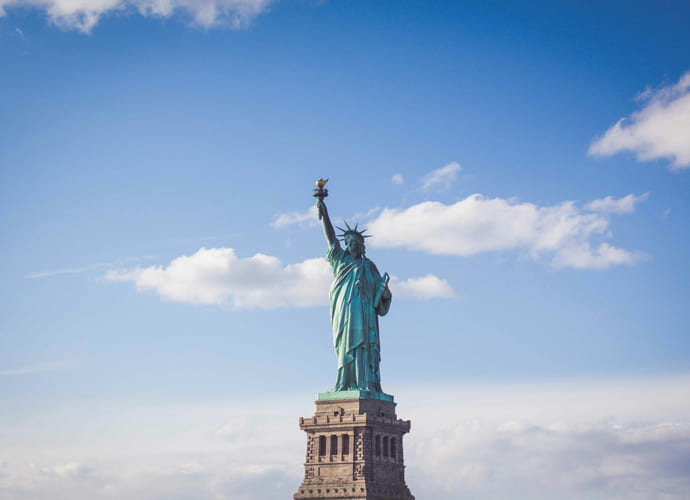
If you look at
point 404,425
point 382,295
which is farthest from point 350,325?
point 404,425

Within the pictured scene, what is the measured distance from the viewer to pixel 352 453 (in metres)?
56.4

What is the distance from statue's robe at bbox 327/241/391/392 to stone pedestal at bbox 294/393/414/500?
150 centimetres

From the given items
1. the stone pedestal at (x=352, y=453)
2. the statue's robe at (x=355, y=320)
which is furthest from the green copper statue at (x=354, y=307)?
the stone pedestal at (x=352, y=453)

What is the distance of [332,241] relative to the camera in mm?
61781

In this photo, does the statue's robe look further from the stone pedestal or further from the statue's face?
the stone pedestal

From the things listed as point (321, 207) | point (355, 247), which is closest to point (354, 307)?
point (355, 247)

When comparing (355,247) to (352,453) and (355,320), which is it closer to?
(355,320)

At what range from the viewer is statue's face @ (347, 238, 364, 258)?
61562 mm

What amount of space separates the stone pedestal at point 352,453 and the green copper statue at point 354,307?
147 cm

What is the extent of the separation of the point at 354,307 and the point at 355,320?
2.63 ft

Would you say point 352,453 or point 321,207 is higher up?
point 321,207

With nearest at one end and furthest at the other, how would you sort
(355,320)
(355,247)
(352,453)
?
(352,453), (355,320), (355,247)

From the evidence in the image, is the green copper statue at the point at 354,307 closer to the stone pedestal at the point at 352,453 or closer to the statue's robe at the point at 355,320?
the statue's robe at the point at 355,320

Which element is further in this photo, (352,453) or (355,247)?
(355,247)
